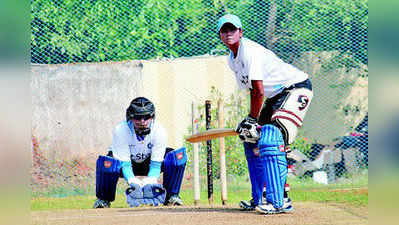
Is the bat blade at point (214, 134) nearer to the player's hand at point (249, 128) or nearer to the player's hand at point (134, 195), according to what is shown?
the player's hand at point (249, 128)

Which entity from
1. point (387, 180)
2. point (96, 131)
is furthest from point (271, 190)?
point (96, 131)

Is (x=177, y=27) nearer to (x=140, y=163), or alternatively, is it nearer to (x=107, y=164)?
(x=140, y=163)

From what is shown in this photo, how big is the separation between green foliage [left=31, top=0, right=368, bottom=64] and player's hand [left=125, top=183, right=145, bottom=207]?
3.70 metres

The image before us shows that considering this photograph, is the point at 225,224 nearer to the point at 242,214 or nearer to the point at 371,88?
the point at 242,214

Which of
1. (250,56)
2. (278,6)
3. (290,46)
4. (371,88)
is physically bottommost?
Result: (371,88)

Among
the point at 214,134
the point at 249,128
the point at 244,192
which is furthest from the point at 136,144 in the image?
the point at 244,192

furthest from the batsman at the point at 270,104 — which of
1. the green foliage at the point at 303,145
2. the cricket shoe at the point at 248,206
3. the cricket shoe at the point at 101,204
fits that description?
the green foliage at the point at 303,145

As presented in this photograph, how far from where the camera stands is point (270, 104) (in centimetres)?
532

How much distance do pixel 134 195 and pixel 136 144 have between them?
2.03 feet

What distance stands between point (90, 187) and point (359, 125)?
4538 millimetres

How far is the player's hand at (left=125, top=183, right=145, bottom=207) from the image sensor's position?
6.66 metres

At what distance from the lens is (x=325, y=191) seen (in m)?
9.16

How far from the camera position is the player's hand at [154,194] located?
6.70 metres

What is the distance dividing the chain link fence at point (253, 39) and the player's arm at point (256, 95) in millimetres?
4677
